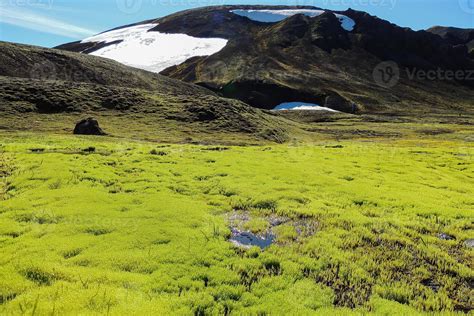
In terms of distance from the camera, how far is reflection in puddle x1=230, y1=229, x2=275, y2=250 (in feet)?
56.4

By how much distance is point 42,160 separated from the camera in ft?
103

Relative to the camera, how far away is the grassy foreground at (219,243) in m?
12.1

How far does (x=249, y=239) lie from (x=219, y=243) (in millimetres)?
2007

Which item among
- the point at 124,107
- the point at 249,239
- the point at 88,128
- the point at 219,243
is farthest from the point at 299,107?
the point at 219,243

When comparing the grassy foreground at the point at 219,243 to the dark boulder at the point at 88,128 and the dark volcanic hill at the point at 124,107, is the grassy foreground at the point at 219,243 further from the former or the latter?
the dark volcanic hill at the point at 124,107

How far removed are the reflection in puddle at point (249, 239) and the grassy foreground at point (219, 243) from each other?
0.49 m

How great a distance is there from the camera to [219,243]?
16.4m

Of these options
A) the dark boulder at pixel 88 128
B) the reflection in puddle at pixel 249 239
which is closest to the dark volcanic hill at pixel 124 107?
the dark boulder at pixel 88 128

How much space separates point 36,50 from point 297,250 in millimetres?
155458

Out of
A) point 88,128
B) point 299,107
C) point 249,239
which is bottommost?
point 249,239

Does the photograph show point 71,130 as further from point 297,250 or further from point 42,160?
point 297,250

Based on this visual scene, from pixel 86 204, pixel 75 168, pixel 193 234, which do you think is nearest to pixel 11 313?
pixel 193 234

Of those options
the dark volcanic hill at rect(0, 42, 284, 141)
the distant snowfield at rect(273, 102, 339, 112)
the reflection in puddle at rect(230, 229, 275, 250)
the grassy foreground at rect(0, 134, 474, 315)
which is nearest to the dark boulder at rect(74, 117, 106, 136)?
the dark volcanic hill at rect(0, 42, 284, 141)

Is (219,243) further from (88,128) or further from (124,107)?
(124,107)
